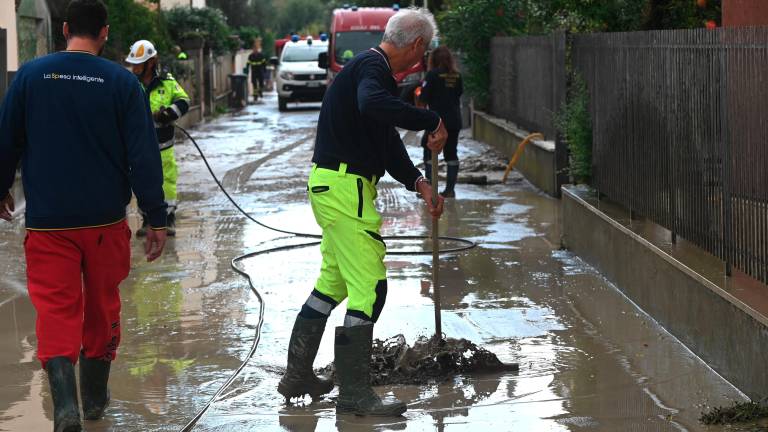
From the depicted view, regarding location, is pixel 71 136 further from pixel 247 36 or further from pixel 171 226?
pixel 247 36

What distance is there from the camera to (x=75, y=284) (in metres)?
5.62

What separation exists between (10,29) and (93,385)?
1180cm

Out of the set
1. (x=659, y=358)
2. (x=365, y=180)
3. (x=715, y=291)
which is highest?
(x=365, y=180)

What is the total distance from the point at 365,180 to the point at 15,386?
2241 millimetres

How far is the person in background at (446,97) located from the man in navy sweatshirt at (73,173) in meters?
9.08

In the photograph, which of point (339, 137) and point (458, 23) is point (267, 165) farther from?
point (339, 137)

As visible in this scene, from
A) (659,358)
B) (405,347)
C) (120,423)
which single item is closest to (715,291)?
(659,358)

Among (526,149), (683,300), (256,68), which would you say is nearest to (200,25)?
(256,68)

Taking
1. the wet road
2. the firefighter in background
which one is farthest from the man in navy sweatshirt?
the firefighter in background

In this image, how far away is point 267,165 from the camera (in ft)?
63.5

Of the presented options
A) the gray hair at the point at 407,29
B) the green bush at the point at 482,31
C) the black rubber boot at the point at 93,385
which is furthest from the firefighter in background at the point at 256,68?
the black rubber boot at the point at 93,385

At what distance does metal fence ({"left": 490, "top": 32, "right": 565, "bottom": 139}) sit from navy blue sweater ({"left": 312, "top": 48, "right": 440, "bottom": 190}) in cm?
747

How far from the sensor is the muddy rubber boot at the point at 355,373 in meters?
6.02

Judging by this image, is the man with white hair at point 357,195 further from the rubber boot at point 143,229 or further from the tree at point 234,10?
the tree at point 234,10
